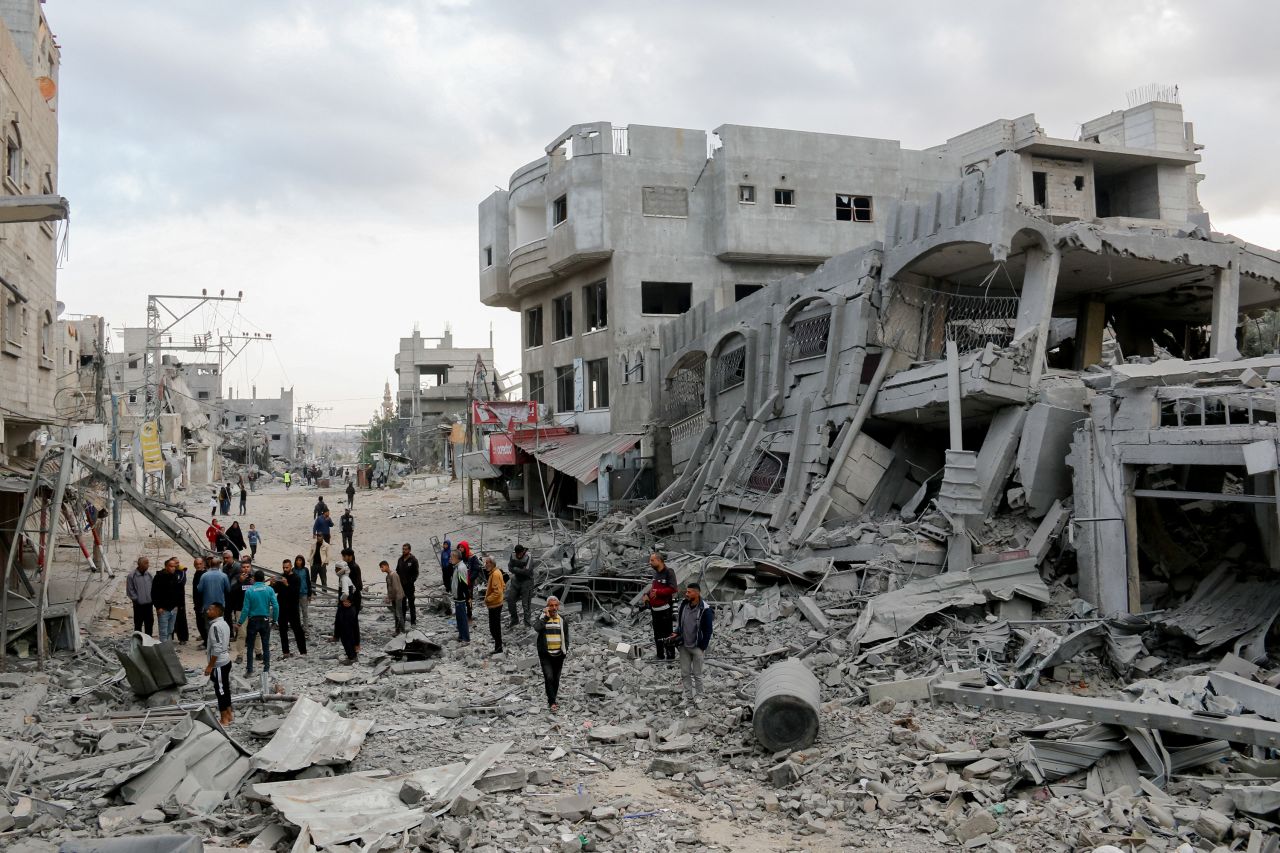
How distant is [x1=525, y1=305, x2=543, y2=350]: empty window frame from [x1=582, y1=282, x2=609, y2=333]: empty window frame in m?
4.13

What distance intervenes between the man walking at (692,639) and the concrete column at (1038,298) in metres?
8.62

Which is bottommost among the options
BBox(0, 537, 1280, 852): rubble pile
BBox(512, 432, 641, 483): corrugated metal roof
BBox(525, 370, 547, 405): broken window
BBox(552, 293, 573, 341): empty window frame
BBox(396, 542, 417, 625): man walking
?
BBox(0, 537, 1280, 852): rubble pile

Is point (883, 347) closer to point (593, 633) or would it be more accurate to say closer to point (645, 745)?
point (593, 633)

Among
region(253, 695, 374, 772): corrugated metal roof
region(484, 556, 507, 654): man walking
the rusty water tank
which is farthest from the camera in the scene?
region(484, 556, 507, 654): man walking

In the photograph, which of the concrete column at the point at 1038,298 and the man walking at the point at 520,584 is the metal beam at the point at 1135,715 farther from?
the concrete column at the point at 1038,298

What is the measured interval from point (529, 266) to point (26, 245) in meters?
19.1

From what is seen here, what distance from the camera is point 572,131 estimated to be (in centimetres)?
3241

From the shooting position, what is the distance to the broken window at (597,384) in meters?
33.3

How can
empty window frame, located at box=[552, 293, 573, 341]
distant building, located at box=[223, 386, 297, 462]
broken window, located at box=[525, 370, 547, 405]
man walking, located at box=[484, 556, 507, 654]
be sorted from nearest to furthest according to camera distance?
man walking, located at box=[484, 556, 507, 654] < empty window frame, located at box=[552, 293, 573, 341] < broken window, located at box=[525, 370, 547, 405] < distant building, located at box=[223, 386, 297, 462]

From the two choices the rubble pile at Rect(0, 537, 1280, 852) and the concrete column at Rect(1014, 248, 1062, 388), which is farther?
the concrete column at Rect(1014, 248, 1062, 388)

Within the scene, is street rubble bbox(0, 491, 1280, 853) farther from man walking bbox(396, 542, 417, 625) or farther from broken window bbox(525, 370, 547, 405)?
broken window bbox(525, 370, 547, 405)

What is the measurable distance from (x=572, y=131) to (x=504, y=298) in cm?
895

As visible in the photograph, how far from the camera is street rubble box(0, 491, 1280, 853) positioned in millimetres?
7645

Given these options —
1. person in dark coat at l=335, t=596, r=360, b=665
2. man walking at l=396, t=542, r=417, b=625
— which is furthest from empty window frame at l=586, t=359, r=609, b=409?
person in dark coat at l=335, t=596, r=360, b=665
